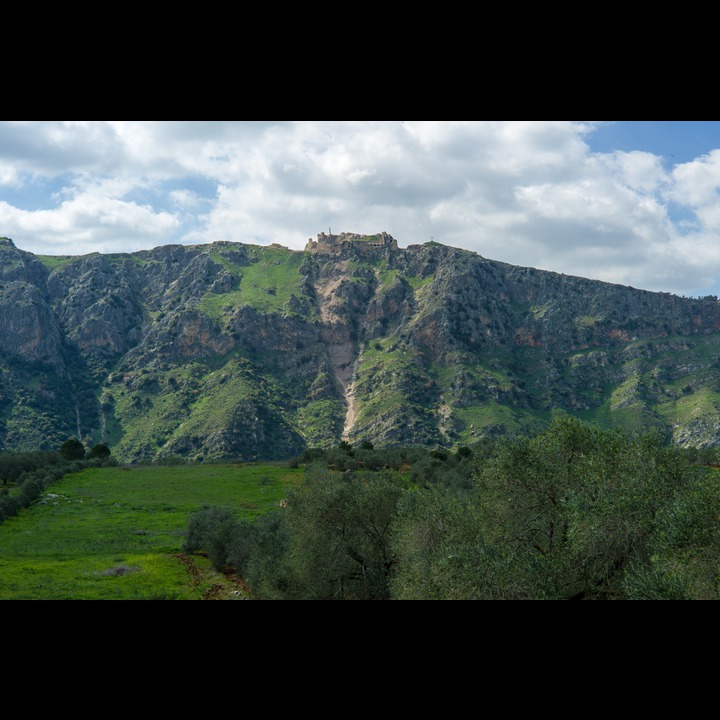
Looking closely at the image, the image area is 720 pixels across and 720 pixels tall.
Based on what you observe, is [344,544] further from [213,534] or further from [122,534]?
[122,534]

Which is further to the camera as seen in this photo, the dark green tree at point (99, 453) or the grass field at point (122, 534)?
the dark green tree at point (99, 453)

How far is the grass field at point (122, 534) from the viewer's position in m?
36.9

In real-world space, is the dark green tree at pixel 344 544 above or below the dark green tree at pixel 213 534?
above

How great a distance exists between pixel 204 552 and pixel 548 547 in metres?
34.0

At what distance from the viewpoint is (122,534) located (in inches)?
2030

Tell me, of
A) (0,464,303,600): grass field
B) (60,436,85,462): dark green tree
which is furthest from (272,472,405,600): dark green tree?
(60,436,85,462): dark green tree

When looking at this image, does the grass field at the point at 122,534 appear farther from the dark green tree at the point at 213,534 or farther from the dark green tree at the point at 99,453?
the dark green tree at the point at 99,453

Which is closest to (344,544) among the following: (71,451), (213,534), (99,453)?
(213,534)

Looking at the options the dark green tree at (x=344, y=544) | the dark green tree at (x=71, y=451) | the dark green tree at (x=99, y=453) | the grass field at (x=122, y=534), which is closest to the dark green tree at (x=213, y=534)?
the grass field at (x=122, y=534)

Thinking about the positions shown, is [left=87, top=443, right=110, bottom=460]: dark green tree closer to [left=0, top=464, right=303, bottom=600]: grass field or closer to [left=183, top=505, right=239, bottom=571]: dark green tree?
[left=0, top=464, right=303, bottom=600]: grass field
